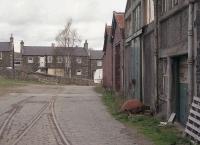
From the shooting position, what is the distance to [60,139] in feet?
50.8

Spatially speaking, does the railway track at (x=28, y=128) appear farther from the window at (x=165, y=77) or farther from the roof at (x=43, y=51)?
the roof at (x=43, y=51)

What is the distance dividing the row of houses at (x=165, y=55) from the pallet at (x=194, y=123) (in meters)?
0.81

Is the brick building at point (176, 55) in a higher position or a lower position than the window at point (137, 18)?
lower

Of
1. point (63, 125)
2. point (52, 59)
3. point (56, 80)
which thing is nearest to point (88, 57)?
point (52, 59)

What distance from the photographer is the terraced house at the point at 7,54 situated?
109 m

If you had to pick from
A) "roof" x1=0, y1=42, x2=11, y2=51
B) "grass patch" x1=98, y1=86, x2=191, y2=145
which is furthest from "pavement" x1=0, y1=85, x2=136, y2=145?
"roof" x1=0, y1=42, x2=11, y2=51

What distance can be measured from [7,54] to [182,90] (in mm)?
94069

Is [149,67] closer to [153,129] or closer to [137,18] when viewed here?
[137,18]

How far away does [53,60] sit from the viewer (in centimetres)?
11069

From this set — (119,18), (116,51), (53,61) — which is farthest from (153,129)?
(53,61)

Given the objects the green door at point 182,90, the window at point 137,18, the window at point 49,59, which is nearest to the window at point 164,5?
the green door at point 182,90

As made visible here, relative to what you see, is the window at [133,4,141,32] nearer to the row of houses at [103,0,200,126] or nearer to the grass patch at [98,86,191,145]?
the row of houses at [103,0,200,126]

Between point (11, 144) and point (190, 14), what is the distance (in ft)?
20.8

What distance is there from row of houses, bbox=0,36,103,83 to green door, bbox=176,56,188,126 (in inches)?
3385
